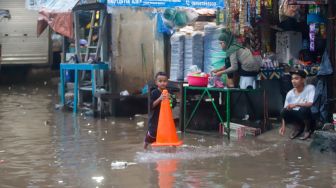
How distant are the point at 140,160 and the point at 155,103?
956mm

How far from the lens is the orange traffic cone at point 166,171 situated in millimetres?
7403

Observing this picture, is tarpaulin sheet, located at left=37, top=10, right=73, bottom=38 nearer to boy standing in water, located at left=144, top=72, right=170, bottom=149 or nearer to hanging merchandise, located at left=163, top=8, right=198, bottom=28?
hanging merchandise, located at left=163, top=8, right=198, bottom=28

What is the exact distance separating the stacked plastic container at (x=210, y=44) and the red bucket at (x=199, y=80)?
58 cm

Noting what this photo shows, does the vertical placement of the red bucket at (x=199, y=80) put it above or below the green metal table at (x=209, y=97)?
above

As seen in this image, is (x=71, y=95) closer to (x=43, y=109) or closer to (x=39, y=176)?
(x=43, y=109)

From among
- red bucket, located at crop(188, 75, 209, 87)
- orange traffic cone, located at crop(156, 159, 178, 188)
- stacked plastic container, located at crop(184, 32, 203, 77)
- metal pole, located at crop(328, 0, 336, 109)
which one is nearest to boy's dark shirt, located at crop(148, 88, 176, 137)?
orange traffic cone, located at crop(156, 159, 178, 188)

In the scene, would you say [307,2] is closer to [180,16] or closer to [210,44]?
[210,44]

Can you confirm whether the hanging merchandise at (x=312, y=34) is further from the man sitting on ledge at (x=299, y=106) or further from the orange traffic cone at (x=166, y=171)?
the orange traffic cone at (x=166, y=171)

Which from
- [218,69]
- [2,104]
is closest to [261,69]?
[218,69]

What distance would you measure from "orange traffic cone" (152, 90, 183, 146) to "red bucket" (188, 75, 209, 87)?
168cm

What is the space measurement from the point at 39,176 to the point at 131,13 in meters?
6.82

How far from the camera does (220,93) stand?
38.1 ft

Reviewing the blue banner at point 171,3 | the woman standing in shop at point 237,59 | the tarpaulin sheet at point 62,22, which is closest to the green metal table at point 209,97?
the woman standing in shop at point 237,59

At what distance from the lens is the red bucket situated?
11.0m
